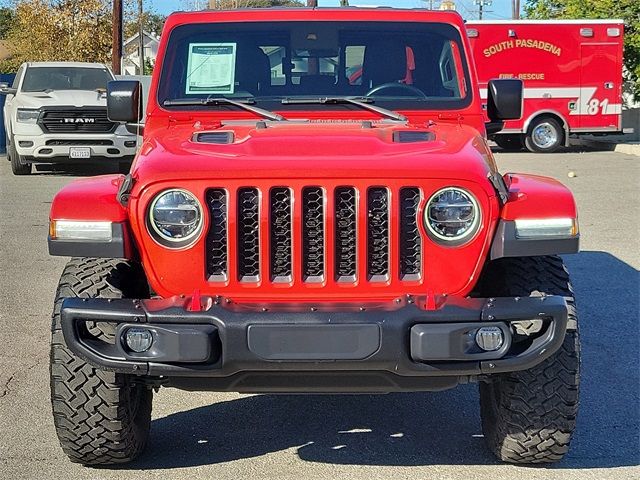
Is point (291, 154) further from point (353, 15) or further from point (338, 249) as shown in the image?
point (353, 15)

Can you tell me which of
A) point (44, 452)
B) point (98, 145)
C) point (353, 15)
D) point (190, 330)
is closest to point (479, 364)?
point (190, 330)

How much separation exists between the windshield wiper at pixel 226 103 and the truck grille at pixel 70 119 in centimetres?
1200

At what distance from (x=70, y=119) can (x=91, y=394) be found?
13487mm

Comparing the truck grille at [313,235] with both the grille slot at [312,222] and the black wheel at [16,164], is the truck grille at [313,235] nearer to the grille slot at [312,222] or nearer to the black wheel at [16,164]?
the grille slot at [312,222]

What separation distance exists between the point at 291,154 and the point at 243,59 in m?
1.49

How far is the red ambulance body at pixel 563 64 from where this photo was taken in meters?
23.1

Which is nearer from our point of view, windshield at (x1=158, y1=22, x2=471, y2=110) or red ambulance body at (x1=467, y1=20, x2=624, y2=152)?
windshield at (x1=158, y1=22, x2=471, y2=110)

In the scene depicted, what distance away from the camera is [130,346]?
151 inches

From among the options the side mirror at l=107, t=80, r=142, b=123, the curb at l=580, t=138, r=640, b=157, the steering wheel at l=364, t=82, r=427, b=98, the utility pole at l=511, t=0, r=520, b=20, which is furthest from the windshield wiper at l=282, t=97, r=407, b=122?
the utility pole at l=511, t=0, r=520, b=20

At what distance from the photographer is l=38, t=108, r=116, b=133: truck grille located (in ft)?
55.6

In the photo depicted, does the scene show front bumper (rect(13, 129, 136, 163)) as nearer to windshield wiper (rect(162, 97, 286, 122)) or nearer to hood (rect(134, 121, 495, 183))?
windshield wiper (rect(162, 97, 286, 122))

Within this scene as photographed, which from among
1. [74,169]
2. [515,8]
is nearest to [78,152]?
[74,169]

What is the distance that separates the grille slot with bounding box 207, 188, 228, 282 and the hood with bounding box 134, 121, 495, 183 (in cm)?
9

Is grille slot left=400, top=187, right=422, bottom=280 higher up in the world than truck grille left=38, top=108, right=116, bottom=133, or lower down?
higher up
